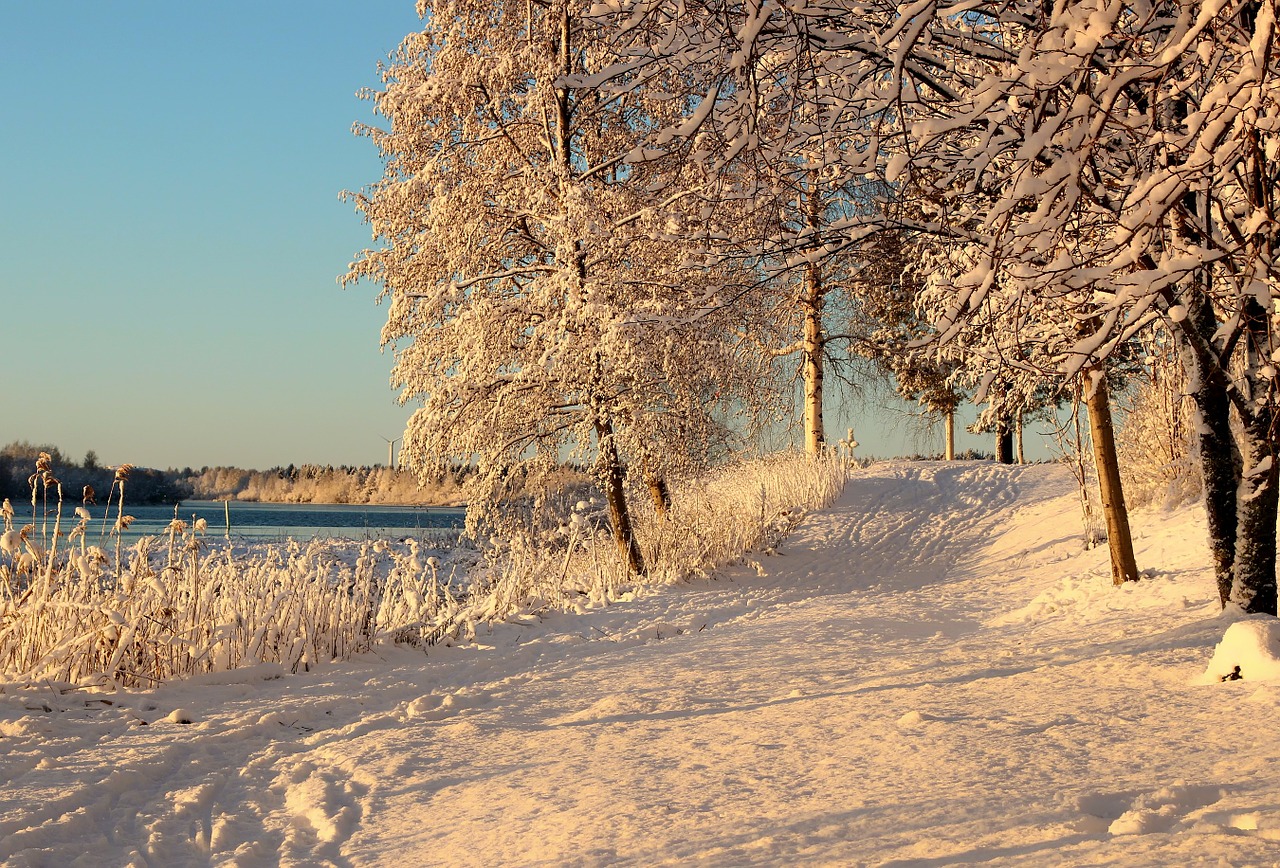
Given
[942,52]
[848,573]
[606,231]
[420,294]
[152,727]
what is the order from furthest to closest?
[420,294] → [848,573] → [606,231] → [942,52] → [152,727]

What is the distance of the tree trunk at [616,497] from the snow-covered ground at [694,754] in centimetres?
388

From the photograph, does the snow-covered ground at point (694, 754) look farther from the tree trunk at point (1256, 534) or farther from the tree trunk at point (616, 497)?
the tree trunk at point (616, 497)

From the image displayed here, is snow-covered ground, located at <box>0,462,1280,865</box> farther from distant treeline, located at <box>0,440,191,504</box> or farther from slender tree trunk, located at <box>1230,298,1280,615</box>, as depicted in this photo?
distant treeline, located at <box>0,440,191,504</box>

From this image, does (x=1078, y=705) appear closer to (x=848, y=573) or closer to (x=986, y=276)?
(x=986, y=276)

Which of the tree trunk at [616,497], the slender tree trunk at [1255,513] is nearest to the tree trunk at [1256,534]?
the slender tree trunk at [1255,513]

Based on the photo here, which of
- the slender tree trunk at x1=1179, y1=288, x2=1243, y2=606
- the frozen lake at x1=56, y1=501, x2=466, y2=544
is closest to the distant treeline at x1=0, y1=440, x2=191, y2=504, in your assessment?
the frozen lake at x1=56, y1=501, x2=466, y2=544

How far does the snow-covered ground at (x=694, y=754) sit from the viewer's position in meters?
2.88

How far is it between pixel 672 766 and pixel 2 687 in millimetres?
3620

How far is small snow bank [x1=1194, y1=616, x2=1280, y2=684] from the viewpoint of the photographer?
174 inches

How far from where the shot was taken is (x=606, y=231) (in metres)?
10.2

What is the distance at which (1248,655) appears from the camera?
449 centimetres

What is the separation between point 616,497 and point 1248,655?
24.5 ft

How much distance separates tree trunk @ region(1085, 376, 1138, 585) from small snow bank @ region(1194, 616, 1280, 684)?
4080 mm

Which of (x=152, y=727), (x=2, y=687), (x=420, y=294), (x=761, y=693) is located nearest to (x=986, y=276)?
(x=761, y=693)
